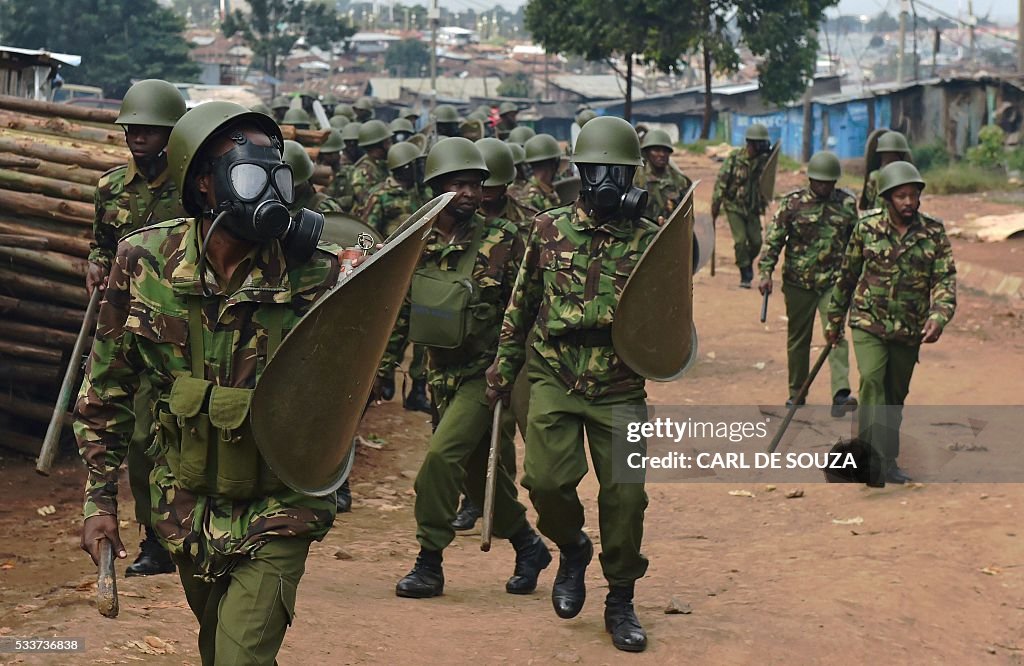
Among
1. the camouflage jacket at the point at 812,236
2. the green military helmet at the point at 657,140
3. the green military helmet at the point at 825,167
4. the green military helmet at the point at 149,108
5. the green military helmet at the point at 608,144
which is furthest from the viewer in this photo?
the green military helmet at the point at 657,140

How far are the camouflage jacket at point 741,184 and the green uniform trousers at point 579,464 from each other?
37.7 feet

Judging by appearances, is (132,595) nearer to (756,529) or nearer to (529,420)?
(529,420)

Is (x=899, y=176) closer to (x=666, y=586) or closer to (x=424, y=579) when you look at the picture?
(x=666, y=586)

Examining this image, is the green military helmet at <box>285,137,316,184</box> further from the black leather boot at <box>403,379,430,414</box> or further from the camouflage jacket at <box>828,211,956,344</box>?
the camouflage jacket at <box>828,211,956,344</box>

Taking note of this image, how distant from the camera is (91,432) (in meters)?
4.07

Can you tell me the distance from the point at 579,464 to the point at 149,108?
9.19ft

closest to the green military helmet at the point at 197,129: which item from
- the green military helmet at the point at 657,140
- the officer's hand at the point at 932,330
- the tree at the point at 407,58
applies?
the officer's hand at the point at 932,330

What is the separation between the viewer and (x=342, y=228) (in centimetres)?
711

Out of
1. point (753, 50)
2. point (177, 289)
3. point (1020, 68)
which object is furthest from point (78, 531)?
point (1020, 68)

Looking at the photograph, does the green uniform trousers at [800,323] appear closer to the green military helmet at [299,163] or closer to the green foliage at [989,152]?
the green military helmet at [299,163]

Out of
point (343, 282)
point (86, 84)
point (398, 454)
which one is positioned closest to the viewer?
point (343, 282)

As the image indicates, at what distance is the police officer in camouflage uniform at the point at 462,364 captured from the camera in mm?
6652

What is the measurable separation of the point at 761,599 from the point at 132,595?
2.91 metres

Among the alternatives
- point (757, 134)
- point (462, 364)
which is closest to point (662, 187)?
point (757, 134)
